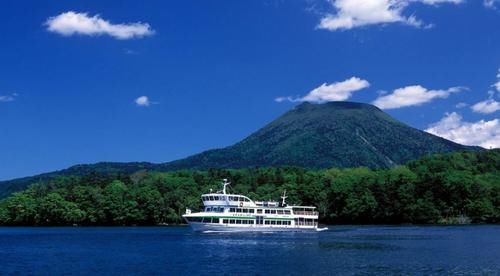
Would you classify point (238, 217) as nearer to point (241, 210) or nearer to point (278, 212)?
point (241, 210)

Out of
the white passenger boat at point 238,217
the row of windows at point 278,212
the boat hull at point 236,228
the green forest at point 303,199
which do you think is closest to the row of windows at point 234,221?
the white passenger boat at point 238,217

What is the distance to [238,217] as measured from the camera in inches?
4107

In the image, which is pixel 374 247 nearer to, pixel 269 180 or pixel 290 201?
pixel 290 201

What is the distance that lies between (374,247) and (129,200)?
279ft

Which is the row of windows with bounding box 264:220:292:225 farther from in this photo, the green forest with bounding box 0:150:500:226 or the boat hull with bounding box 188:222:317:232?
the green forest with bounding box 0:150:500:226

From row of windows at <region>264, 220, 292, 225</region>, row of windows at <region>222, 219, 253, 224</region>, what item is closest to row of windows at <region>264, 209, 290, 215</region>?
row of windows at <region>264, 220, 292, 225</region>

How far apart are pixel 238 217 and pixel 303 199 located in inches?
1795

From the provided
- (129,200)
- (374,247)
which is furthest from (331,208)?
(374,247)

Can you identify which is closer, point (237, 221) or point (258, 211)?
point (237, 221)

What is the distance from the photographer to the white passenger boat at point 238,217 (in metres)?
102

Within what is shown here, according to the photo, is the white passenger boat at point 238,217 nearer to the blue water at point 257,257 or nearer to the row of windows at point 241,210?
the row of windows at point 241,210

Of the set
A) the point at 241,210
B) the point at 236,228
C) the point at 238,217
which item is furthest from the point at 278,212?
the point at 236,228

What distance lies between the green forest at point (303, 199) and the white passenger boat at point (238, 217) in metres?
32.4

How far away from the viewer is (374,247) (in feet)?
224
